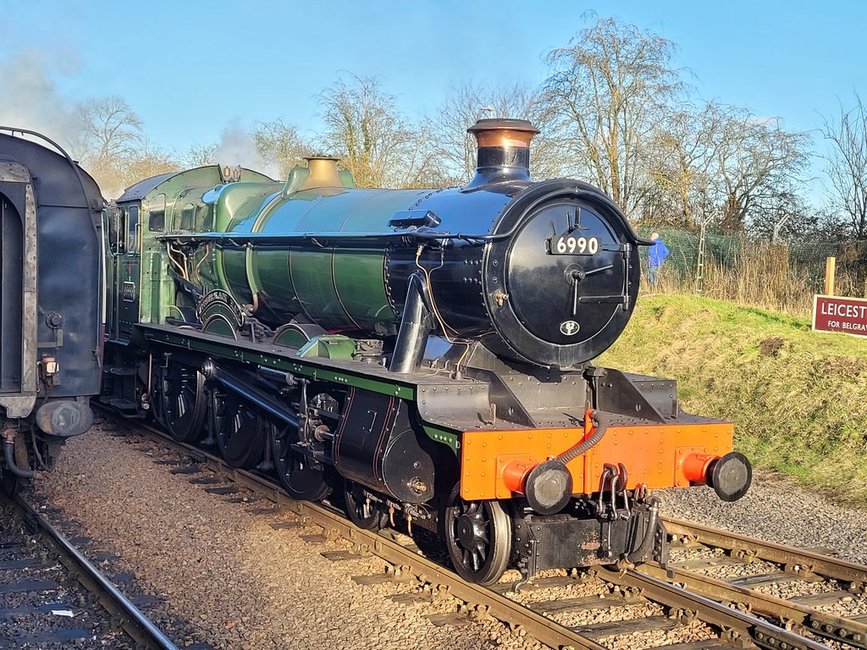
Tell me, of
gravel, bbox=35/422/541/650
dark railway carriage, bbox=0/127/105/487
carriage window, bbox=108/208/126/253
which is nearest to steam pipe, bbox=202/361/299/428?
gravel, bbox=35/422/541/650

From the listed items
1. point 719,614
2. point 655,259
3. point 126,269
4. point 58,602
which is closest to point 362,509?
point 58,602

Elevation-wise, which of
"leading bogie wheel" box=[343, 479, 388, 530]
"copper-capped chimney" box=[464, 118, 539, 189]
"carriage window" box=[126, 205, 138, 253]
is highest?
"copper-capped chimney" box=[464, 118, 539, 189]

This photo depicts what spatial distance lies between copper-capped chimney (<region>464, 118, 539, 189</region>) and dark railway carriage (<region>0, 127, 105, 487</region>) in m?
2.81

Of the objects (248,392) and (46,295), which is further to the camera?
(248,392)

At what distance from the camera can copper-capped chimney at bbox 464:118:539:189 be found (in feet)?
20.2

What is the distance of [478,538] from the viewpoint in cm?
554

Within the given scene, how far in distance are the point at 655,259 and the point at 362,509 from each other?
11608mm

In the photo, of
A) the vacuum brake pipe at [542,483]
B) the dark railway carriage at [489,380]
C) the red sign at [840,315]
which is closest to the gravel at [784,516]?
the dark railway carriage at [489,380]

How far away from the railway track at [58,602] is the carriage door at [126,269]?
407 centimetres

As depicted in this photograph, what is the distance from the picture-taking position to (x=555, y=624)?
484cm

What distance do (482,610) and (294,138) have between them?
22.5 meters

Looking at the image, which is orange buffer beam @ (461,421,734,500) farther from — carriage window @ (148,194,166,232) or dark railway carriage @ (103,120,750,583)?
carriage window @ (148,194,166,232)

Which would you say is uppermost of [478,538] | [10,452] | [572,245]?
[572,245]

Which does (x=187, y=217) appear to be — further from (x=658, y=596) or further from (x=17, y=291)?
(x=658, y=596)
